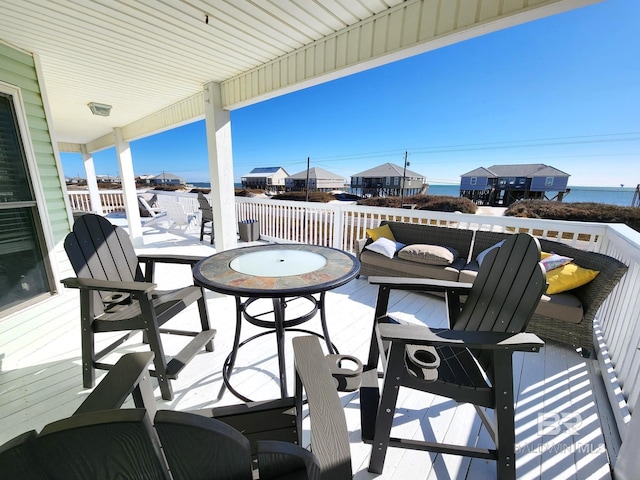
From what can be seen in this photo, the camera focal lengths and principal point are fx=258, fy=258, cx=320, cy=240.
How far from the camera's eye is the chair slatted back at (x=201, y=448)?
49cm

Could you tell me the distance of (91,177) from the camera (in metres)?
Result: 8.46

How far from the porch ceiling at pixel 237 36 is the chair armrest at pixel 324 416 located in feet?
8.06

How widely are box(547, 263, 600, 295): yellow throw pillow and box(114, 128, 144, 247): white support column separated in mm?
7097

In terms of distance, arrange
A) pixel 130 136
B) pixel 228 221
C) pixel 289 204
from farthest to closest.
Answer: pixel 130 136, pixel 289 204, pixel 228 221

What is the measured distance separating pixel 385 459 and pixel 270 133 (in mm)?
23901

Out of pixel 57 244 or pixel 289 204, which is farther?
pixel 289 204

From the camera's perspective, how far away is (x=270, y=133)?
73.4 ft

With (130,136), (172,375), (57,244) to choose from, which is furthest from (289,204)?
(130,136)

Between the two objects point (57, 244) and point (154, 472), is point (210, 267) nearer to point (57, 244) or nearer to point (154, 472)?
point (154, 472)

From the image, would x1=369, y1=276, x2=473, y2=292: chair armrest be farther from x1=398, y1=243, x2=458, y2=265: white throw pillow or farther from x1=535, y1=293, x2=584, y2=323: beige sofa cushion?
x1=398, y1=243, x2=458, y2=265: white throw pillow

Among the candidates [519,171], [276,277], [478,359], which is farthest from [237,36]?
[519,171]

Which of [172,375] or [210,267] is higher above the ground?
[210,267]

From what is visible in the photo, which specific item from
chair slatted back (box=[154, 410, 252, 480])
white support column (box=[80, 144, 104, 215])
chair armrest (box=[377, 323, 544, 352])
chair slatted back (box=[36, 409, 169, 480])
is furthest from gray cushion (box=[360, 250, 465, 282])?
white support column (box=[80, 144, 104, 215])

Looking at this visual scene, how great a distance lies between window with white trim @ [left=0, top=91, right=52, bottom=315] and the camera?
7.95ft
